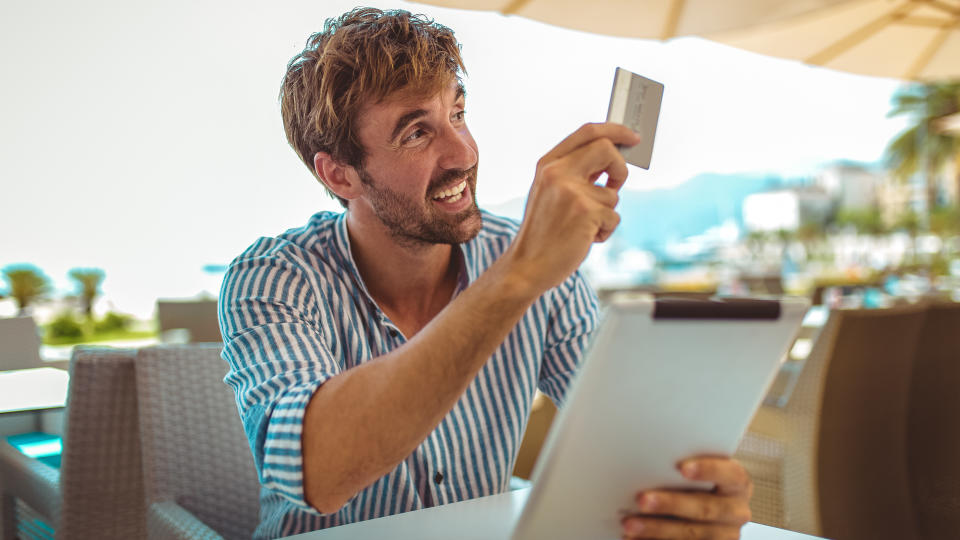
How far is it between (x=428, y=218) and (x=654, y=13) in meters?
2.08

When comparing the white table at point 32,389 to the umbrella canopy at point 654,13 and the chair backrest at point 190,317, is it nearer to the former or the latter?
the chair backrest at point 190,317

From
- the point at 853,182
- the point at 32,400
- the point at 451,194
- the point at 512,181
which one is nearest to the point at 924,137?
the point at 853,182

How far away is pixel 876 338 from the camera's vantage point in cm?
210

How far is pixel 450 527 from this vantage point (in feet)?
2.70

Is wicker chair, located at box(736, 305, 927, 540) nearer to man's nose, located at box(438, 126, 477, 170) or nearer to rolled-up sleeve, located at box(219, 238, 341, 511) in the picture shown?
man's nose, located at box(438, 126, 477, 170)

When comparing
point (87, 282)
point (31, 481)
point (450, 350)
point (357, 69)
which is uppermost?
point (357, 69)

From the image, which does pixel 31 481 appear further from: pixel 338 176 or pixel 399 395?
pixel 399 395

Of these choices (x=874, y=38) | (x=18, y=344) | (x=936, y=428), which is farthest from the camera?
(x=874, y=38)

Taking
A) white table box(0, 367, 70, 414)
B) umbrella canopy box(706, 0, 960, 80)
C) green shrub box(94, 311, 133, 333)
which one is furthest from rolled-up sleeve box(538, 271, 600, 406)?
green shrub box(94, 311, 133, 333)

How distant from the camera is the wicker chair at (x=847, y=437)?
6.89ft

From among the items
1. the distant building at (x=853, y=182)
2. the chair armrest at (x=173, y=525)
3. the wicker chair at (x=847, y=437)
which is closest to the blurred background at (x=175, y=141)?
the wicker chair at (x=847, y=437)

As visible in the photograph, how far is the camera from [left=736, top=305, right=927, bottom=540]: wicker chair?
210 centimetres

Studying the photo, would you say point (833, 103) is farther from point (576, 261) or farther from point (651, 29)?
point (576, 261)

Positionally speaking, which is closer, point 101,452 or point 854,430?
point 101,452
